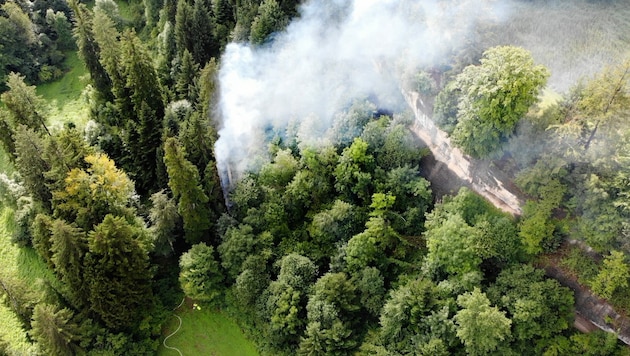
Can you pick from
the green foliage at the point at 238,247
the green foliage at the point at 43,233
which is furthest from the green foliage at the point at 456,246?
the green foliage at the point at 43,233

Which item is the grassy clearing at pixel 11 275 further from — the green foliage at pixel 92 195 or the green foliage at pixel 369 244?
the green foliage at pixel 369 244

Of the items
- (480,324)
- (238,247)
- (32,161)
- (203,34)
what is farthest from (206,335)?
(203,34)

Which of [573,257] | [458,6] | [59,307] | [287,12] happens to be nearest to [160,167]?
[59,307]

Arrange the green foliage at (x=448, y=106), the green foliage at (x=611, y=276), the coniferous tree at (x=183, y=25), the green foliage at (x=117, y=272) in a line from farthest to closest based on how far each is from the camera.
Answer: the coniferous tree at (x=183, y=25) < the green foliage at (x=448, y=106) < the green foliage at (x=117, y=272) < the green foliage at (x=611, y=276)

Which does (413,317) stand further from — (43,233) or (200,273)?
(43,233)

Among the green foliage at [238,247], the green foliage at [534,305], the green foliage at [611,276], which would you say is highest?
the green foliage at [611,276]

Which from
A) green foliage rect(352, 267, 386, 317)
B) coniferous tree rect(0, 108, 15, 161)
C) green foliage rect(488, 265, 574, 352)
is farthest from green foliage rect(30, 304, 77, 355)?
green foliage rect(488, 265, 574, 352)

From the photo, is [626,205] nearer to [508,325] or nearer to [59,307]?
[508,325]
